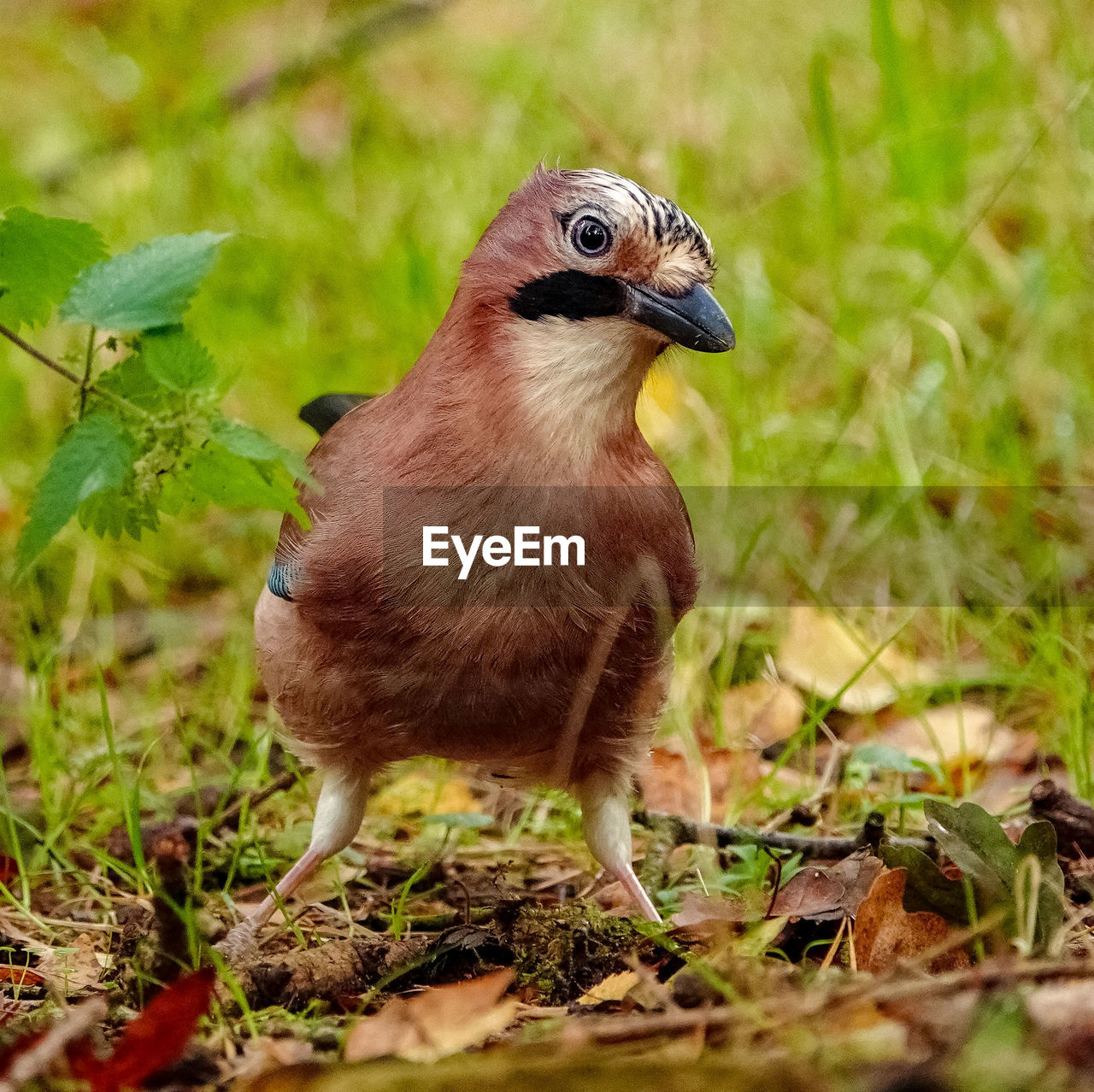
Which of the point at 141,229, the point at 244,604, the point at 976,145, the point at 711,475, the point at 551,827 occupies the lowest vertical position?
the point at 551,827

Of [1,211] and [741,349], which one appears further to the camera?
[741,349]

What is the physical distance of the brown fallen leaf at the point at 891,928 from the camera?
222 centimetres

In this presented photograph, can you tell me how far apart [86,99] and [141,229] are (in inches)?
73.9

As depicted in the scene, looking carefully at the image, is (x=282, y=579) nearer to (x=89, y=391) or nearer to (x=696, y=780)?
(x=89, y=391)

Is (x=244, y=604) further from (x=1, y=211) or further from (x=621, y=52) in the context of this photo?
(x=621, y=52)

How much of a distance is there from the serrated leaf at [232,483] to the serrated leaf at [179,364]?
10 cm

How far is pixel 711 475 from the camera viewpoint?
4293 millimetres

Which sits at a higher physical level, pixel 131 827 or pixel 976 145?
pixel 976 145

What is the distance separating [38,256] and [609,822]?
1.41 m

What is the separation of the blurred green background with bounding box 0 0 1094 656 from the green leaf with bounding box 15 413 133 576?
1.60 metres

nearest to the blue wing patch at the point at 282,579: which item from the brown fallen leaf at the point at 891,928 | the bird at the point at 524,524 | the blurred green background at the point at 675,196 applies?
the bird at the point at 524,524

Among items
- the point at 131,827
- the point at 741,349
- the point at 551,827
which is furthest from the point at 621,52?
the point at 131,827

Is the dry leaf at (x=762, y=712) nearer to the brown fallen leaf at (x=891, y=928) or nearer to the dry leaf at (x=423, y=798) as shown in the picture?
the dry leaf at (x=423, y=798)

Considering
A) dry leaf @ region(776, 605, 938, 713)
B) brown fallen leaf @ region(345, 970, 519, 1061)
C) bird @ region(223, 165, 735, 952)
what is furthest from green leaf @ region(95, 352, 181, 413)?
dry leaf @ region(776, 605, 938, 713)
